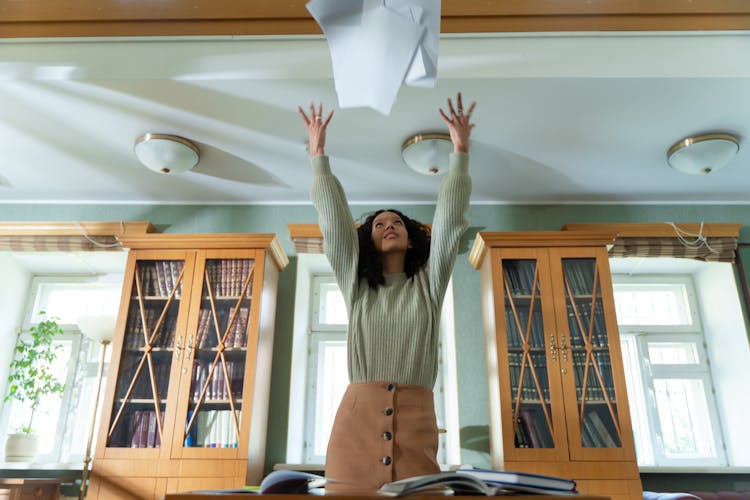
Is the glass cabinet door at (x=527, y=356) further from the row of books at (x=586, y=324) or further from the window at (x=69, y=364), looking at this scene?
the window at (x=69, y=364)

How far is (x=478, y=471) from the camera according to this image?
2.51ft

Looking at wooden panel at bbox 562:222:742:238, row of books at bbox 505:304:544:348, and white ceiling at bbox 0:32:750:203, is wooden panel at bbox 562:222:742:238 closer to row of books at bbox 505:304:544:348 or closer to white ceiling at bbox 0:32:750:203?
white ceiling at bbox 0:32:750:203

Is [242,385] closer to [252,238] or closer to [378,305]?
[252,238]

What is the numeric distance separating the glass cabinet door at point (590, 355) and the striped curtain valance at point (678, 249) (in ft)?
1.53

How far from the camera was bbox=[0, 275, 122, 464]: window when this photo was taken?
3.78 metres

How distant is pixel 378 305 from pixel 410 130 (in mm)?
1988

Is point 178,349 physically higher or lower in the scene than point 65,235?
lower

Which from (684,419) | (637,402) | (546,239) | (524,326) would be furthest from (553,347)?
(684,419)

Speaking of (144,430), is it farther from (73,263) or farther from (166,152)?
(73,263)

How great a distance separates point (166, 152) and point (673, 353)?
10.7ft

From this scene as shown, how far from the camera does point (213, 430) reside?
3.04 meters

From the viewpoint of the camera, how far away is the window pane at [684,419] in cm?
367

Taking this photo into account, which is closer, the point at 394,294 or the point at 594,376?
the point at 394,294

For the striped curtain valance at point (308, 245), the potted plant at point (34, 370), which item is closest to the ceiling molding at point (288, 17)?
the striped curtain valance at point (308, 245)
